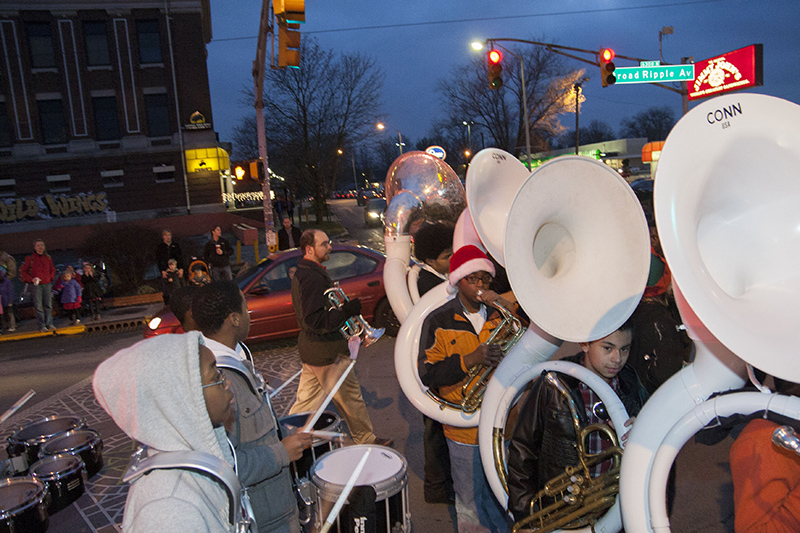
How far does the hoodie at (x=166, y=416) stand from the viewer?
141 centimetres

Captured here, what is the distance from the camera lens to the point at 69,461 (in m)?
4.08

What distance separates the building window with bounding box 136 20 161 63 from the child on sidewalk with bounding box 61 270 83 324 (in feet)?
57.0

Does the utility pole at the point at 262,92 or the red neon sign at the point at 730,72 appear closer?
the utility pole at the point at 262,92

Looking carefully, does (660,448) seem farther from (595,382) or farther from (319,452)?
(319,452)

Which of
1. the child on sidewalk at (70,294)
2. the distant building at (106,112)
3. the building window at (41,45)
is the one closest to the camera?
the child on sidewalk at (70,294)

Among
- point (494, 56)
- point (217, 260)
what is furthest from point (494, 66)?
point (217, 260)

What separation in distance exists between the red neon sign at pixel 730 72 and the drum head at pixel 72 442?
2162cm

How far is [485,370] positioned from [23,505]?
2973 mm

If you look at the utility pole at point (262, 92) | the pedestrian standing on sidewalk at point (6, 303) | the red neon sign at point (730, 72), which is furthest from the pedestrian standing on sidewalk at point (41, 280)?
the red neon sign at point (730, 72)

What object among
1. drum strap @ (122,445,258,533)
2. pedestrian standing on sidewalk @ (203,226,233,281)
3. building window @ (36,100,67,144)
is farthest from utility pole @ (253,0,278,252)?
building window @ (36,100,67,144)

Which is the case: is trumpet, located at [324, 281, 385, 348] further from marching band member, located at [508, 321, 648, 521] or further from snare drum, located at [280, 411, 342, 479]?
marching band member, located at [508, 321, 648, 521]

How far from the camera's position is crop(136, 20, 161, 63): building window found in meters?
25.3

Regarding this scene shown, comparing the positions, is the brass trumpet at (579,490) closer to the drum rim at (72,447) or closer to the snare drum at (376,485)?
the snare drum at (376,485)

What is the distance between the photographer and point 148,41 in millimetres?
25391
